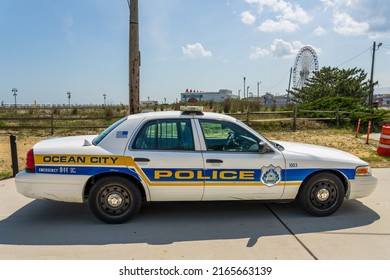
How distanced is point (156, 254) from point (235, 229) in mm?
1147

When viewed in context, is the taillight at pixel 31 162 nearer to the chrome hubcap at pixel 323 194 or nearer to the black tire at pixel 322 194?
the black tire at pixel 322 194

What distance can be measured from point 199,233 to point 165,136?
→ 52.9 inches

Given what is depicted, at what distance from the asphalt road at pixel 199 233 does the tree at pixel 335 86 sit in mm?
22278

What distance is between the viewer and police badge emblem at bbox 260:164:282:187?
4.06 m

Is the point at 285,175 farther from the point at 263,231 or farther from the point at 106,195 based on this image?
the point at 106,195

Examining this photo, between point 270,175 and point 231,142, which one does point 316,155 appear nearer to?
point 270,175

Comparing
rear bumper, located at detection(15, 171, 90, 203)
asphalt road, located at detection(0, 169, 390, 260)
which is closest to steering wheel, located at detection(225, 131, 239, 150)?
asphalt road, located at detection(0, 169, 390, 260)

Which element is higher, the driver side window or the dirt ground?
the driver side window

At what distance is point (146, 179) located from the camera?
3955 millimetres

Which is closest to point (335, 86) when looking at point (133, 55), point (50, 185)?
point (133, 55)

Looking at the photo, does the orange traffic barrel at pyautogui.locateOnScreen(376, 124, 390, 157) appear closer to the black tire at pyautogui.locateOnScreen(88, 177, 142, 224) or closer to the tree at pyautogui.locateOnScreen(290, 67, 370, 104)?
the black tire at pyautogui.locateOnScreen(88, 177, 142, 224)

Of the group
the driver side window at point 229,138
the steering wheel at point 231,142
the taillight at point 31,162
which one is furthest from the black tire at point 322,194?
the taillight at point 31,162

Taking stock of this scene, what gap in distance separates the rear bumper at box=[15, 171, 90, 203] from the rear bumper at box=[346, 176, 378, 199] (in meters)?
3.67

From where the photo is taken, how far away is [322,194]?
4.27 metres
